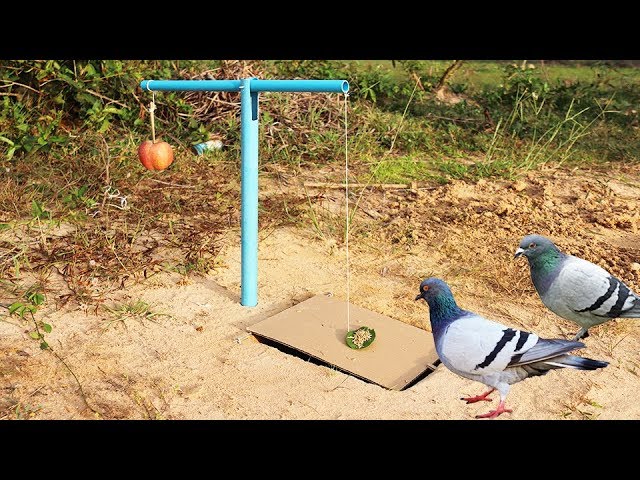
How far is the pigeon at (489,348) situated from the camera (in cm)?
257

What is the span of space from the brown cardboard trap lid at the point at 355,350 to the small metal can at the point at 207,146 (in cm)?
285

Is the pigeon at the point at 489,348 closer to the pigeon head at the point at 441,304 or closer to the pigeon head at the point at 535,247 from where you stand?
the pigeon head at the point at 441,304

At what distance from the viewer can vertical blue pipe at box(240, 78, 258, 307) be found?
12.2 feet

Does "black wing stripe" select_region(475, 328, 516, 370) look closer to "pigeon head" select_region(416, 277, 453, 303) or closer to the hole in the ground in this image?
"pigeon head" select_region(416, 277, 453, 303)

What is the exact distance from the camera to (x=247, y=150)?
3811 millimetres

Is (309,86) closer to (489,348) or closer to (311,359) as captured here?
(311,359)

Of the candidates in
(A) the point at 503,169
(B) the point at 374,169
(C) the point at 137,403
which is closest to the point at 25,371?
(C) the point at 137,403

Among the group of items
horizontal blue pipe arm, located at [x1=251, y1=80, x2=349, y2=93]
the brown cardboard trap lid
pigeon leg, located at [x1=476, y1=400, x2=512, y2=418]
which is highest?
horizontal blue pipe arm, located at [x1=251, y1=80, x2=349, y2=93]

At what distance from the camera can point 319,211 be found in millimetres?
5293

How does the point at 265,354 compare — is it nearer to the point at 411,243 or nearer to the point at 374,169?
the point at 411,243

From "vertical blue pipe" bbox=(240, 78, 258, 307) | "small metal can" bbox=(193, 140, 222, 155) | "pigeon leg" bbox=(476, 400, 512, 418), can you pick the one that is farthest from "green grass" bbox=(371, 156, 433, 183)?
"pigeon leg" bbox=(476, 400, 512, 418)

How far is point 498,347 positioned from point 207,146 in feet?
14.5

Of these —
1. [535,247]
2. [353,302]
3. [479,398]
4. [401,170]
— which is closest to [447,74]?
[401,170]

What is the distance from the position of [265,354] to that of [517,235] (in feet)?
7.16
